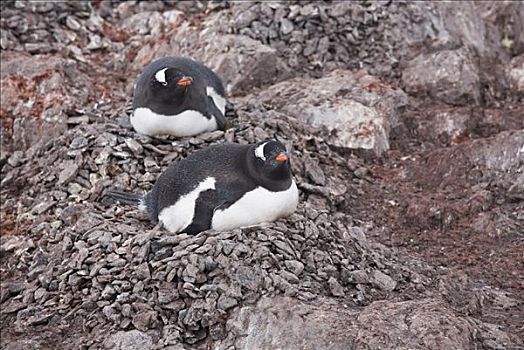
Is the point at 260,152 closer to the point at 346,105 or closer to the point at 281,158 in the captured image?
the point at 281,158

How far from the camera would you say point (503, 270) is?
7133mm

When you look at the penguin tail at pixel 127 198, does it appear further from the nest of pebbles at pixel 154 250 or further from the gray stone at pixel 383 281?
the gray stone at pixel 383 281

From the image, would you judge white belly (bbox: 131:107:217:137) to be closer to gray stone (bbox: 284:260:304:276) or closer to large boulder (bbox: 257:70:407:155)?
large boulder (bbox: 257:70:407:155)

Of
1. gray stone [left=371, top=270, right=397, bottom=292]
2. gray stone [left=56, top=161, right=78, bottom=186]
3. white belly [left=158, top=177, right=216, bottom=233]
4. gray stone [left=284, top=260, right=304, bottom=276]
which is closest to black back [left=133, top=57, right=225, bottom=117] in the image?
gray stone [left=56, top=161, right=78, bottom=186]

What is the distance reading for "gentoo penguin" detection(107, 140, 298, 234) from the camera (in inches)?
253

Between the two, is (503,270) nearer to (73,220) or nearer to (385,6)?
(73,220)

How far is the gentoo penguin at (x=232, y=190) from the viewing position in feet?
21.1

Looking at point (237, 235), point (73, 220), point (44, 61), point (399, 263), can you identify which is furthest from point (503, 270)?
point (44, 61)

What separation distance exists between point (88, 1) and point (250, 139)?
455 centimetres

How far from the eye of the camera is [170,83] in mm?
7852

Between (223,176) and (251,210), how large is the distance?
345 millimetres

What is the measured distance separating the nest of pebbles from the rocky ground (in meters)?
0.02

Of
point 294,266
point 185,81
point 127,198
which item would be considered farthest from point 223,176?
point 185,81

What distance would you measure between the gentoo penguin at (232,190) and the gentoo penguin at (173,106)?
1251 millimetres
